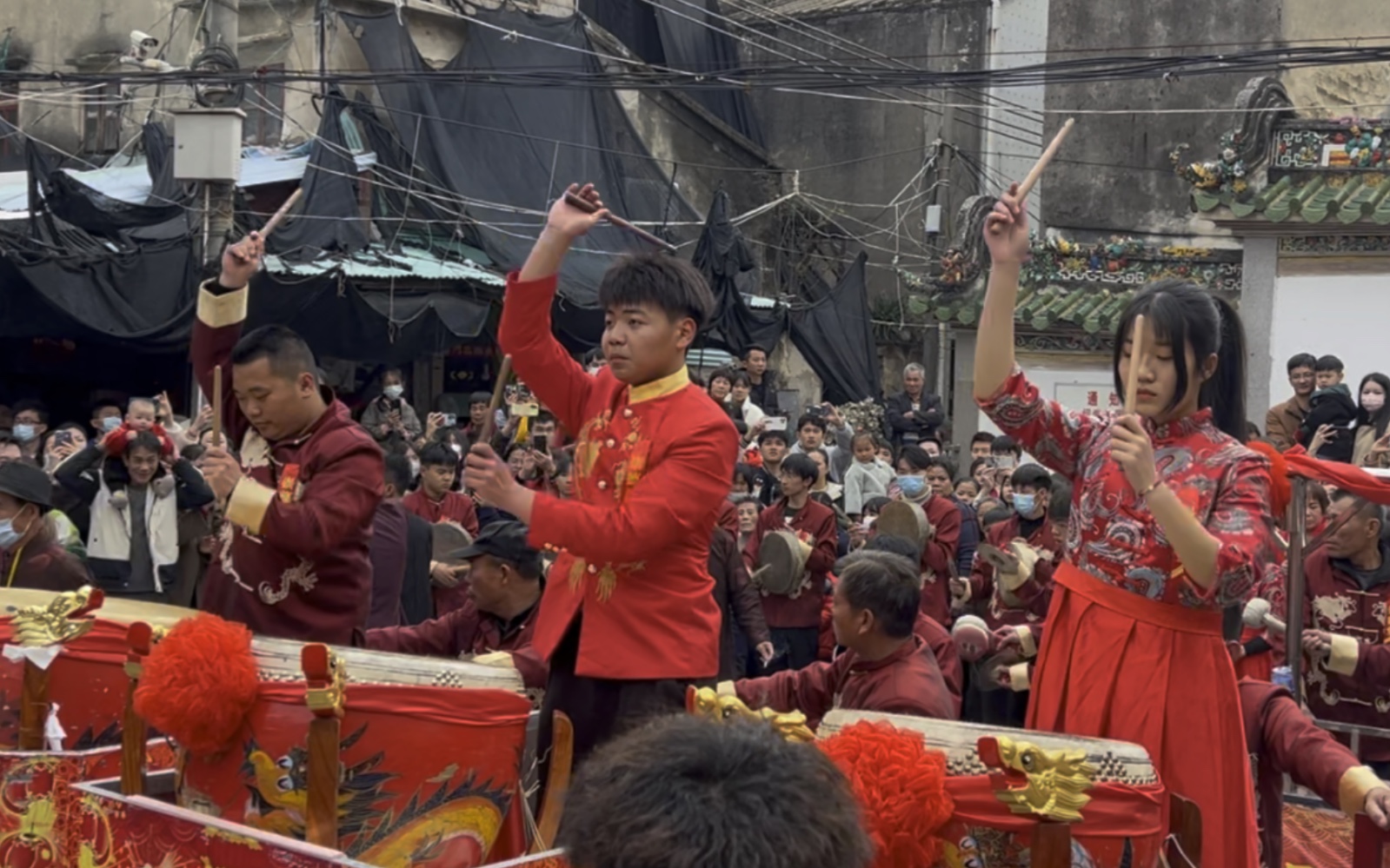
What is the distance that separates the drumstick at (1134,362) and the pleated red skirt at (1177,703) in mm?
396

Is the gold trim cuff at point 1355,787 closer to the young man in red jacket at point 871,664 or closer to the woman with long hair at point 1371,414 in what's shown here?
the young man in red jacket at point 871,664

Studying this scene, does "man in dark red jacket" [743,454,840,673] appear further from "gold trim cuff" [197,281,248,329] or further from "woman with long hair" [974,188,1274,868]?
"woman with long hair" [974,188,1274,868]

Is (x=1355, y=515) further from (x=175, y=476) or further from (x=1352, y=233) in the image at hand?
(x=1352, y=233)

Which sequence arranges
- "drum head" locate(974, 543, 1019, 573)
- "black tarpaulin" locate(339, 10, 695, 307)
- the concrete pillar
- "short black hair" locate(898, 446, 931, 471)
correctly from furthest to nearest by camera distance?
1. "black tarpaulin" locate(339, 10, 695, 307)
2. the concrete pillar
3. "short black hair" locate(898, 446, 931, 471)
4. "drum head" locate(974, 543, 1019, 573)

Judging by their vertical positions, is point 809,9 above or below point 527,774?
above

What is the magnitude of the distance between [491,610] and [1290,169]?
427 inches

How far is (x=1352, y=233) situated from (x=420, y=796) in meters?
12.0

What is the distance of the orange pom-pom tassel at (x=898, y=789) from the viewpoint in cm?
294

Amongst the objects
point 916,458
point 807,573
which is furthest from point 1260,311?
point 807,573

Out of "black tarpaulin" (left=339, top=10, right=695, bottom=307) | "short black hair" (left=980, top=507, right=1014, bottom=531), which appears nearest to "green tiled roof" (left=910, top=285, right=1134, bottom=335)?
"black tarpaulin" (left=339, top=10, right=695, bottom=307)

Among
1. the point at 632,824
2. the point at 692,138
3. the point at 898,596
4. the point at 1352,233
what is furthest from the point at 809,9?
the point at 632,824

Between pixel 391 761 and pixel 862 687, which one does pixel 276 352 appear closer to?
pixel 391 761

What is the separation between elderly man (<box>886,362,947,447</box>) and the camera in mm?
16469

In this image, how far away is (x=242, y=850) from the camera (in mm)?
3365
